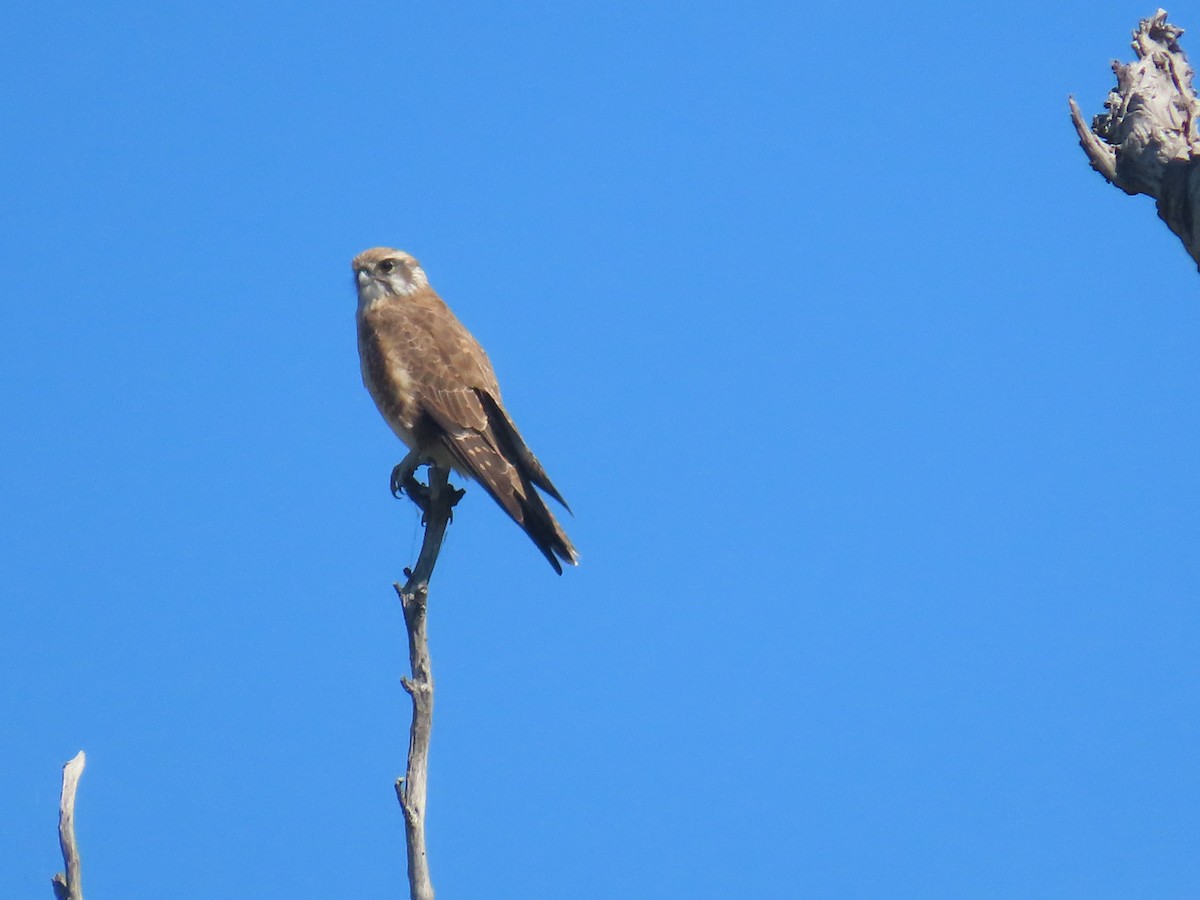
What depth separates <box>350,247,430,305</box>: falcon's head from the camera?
21.6 ft

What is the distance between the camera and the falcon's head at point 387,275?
660 cm

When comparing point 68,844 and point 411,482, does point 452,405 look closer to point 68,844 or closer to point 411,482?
point 411,482

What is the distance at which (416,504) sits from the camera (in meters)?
4.99

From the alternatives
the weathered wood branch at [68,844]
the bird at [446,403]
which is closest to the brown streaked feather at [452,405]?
the bird at [446,403]

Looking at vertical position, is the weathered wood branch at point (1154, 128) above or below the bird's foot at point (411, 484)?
above

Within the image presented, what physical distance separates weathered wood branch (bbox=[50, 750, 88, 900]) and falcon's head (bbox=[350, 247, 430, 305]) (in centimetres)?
344

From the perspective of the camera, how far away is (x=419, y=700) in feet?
12.6

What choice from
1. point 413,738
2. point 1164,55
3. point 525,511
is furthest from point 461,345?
point 1164,55

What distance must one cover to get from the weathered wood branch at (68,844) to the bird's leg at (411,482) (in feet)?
5.32

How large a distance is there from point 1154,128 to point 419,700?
2.71 m

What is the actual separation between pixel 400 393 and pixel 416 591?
1.96 m

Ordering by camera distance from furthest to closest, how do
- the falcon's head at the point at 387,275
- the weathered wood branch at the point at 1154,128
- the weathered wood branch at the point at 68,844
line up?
the falcon's head at the point at 387,275
the weathered wood branch at the point at 1154,128
the weathered wood branch at the point at 68,844

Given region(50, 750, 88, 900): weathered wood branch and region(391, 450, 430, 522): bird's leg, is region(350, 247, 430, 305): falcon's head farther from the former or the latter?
region(50, 750, 88, 900): weathered wood branch

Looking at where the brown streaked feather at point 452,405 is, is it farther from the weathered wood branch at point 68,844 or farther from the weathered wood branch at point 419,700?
the weathered wood branch at point 68,844
